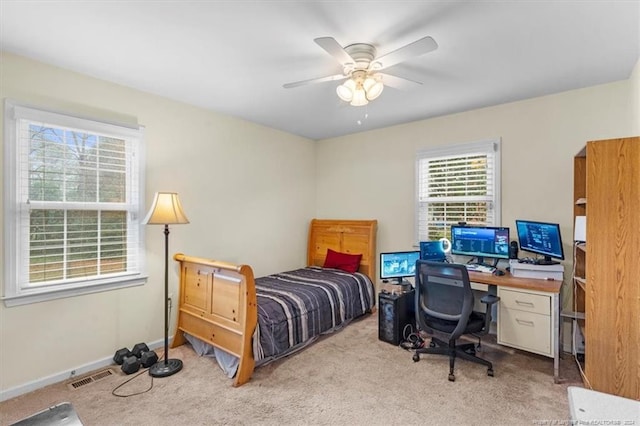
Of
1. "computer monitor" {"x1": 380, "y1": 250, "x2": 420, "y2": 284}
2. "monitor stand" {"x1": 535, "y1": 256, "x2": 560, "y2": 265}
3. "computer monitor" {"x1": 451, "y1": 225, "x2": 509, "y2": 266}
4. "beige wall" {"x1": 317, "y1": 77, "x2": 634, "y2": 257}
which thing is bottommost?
"computer monitor" {"x1": 380, "y1": 250, "x2": 420, "y2": 284}

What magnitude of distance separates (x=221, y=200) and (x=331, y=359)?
82.6 inches

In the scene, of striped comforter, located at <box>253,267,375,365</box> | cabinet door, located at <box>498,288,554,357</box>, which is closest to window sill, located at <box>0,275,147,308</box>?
striped comforter, located at <box>253,267,375,365</box>

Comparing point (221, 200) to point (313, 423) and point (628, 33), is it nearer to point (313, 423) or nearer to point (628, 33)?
point (313, 423)

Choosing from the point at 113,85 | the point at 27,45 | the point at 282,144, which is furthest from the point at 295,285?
the point at 27,45

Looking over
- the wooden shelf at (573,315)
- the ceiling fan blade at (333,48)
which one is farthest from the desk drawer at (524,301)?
the ceiling fan blade at (333,48)

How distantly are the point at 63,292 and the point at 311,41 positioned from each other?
8.89 feet

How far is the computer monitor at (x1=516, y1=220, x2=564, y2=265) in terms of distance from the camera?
2.82 metres

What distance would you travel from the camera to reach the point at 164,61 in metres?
2.45

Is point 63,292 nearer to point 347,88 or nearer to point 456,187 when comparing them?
point 347,88

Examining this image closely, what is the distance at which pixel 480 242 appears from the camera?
330cm

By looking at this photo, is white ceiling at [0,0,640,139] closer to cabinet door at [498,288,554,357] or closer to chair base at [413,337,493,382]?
cabinet door at [498,288,554,357]

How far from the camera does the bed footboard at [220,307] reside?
2490 millimetres

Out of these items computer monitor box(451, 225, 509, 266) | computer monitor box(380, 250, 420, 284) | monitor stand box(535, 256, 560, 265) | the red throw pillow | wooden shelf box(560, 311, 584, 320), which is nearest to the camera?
wooden shelf box(560, 311, 584, 320)

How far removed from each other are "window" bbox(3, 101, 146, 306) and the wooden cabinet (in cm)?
363
